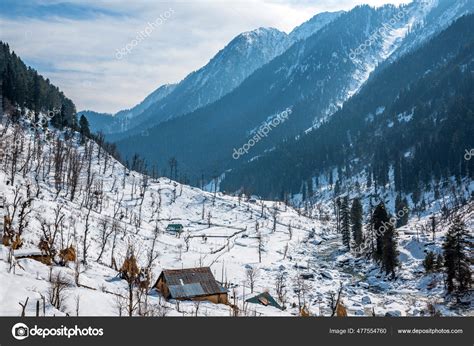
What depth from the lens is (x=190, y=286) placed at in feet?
200

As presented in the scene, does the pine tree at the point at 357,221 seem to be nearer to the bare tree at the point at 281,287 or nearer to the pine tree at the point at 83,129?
the bare tree at the point at 281,287

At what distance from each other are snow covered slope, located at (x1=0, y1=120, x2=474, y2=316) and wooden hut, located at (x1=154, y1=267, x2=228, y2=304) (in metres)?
2.56

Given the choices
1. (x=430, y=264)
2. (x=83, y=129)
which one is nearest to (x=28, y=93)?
(x=83, y=129)

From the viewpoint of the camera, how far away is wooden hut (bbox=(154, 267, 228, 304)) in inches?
2344

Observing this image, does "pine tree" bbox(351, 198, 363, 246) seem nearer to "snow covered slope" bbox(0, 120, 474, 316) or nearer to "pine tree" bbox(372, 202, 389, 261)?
"snow covered slope" bbox(0, 120, 474, 316)

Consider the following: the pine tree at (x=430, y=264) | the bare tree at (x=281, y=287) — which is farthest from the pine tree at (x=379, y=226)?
the bare tree at (x=281, y=287)

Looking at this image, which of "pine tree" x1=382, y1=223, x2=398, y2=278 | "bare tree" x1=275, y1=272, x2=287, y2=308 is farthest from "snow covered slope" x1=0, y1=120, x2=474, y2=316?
"pine tree" x1=382, y1=223, x2=398, y2=278

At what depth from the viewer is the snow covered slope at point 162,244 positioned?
4975 cm

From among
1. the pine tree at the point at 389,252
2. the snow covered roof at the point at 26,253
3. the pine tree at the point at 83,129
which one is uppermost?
the pine tree at the point at 83,129

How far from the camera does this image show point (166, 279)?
199 feet

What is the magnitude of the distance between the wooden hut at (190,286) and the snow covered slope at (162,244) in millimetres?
2558

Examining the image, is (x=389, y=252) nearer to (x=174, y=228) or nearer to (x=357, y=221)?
(x=357, y=221)
